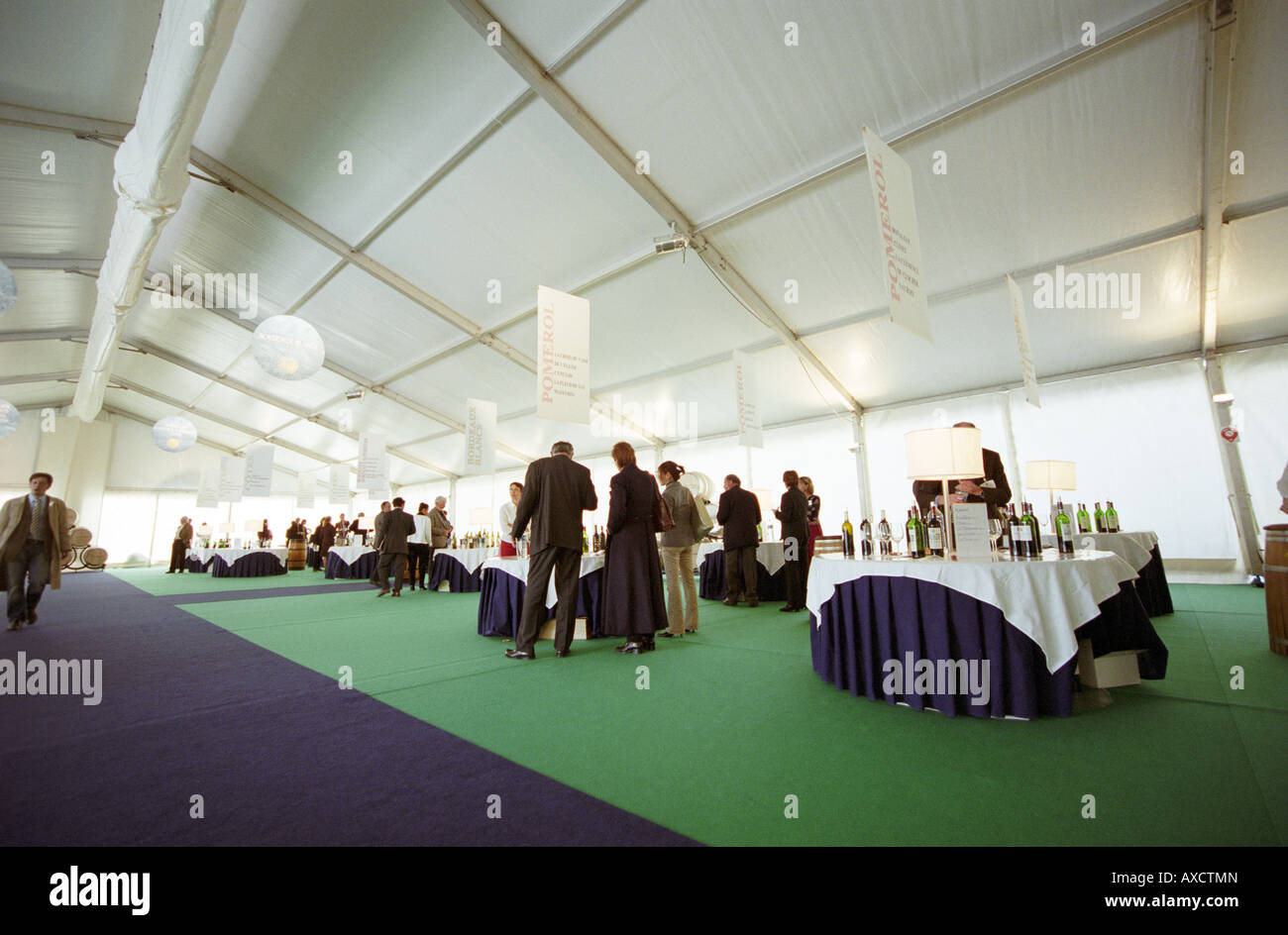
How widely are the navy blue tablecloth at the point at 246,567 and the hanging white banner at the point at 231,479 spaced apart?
173 centimetres

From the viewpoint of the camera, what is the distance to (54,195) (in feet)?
22.9

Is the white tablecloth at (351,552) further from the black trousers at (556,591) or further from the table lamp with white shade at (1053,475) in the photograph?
the table lamp with white shade at (1053,475)

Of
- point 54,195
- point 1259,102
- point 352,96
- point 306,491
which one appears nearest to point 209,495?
point 306,491

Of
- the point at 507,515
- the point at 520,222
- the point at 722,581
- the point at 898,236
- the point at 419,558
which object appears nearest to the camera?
the point at 898,236

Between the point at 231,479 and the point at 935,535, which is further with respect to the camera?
the point at 231,479

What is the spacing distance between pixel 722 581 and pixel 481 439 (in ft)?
15.1

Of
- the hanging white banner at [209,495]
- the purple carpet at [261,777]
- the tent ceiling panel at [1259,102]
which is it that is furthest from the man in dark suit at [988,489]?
the hanging white banner at [209,495]

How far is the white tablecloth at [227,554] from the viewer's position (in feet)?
38.9

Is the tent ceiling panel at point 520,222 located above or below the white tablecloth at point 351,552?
above

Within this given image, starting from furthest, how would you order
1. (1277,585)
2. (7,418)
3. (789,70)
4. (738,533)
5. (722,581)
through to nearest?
(7,418) → (722,581) → (738,533) → (789,70) → (1277,585)

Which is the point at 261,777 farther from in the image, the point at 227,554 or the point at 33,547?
the point at 227,554

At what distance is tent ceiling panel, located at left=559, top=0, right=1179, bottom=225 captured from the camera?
4.20m

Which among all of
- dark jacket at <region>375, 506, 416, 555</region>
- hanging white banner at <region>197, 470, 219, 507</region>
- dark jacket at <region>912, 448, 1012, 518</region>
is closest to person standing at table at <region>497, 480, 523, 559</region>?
dark jacket at <region>375, 506, 416, 555</region>
